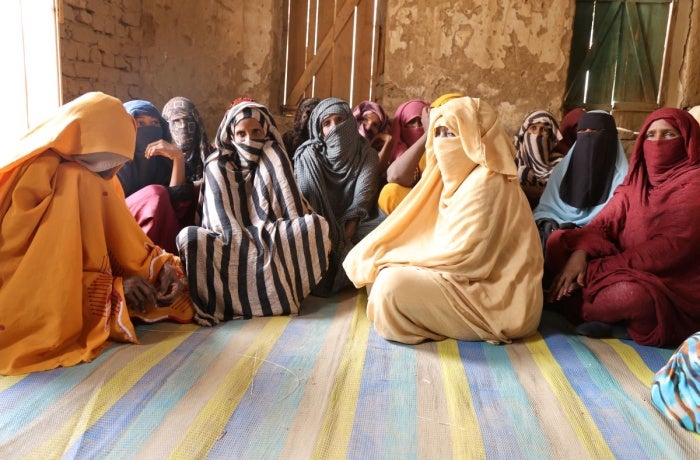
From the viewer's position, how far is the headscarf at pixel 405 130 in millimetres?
4273

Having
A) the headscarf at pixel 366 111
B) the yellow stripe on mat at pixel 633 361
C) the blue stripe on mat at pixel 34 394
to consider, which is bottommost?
the blue stripe on mat at pixel 34 394

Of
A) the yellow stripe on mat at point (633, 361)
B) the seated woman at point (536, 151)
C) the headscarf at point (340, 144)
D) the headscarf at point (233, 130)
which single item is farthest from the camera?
the seated woman at point (536, 151)

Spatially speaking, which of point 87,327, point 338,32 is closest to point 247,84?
point 338,32

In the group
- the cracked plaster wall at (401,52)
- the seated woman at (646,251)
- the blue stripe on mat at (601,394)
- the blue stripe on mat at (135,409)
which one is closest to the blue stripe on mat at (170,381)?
the blue stripe on mat at (135,409)

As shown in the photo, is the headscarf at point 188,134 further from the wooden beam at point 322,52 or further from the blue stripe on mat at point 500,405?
the blue stripe on mat at point 500,405

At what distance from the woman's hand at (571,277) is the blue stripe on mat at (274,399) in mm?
1194

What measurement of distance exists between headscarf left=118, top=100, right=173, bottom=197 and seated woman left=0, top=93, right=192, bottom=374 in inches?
35.6

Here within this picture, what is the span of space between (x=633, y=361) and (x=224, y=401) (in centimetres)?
173

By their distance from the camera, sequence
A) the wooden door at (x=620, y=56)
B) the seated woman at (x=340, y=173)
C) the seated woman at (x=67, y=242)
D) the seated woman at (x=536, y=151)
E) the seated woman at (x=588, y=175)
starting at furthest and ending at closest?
1. the wooden door at (x=620, y=56)
2. the seated woman at (x=536, y=151)
3. the seated woman at (x=340, y=173)
4. the seated woman at (x=588, y=175)
5. the seated woman at (x=67, y=242)

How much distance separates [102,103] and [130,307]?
0.94m

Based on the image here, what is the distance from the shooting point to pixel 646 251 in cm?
266

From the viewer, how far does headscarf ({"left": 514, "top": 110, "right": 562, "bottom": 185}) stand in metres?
4.10

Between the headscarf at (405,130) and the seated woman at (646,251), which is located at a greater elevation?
the headscarf at (405,130)

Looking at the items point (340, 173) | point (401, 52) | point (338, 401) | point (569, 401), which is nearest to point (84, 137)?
point (338, 401)
